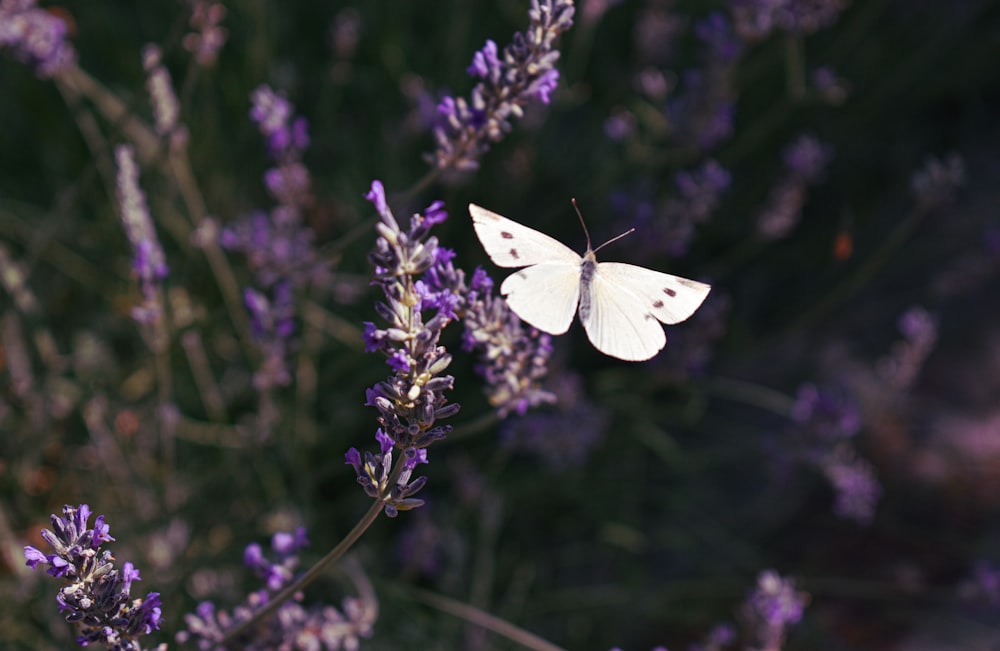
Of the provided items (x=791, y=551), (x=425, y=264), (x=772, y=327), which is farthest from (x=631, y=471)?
(x=425, y=264)

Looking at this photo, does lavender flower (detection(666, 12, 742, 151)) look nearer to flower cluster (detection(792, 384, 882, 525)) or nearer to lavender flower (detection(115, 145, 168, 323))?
flower cluster (detection(792, 384, 882, 525))

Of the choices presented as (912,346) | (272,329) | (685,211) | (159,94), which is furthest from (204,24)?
(912,346)

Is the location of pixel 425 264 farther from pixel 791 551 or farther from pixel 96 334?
pixel 791 551

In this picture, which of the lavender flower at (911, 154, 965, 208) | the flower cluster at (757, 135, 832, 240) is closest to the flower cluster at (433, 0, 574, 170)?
the flower cluster at (757, 135, 832, 240)

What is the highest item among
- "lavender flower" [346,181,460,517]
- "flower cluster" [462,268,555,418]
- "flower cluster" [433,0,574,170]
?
"flower cluster" [433,0,574,170]

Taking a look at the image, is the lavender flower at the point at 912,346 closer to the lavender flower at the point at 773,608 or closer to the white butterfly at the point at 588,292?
the lavender flower at the point at 773,608

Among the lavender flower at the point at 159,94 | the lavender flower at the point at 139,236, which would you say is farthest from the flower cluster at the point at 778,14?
the lavender flower at the point at 139,236

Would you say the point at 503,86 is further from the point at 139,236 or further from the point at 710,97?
the point at 710,97
